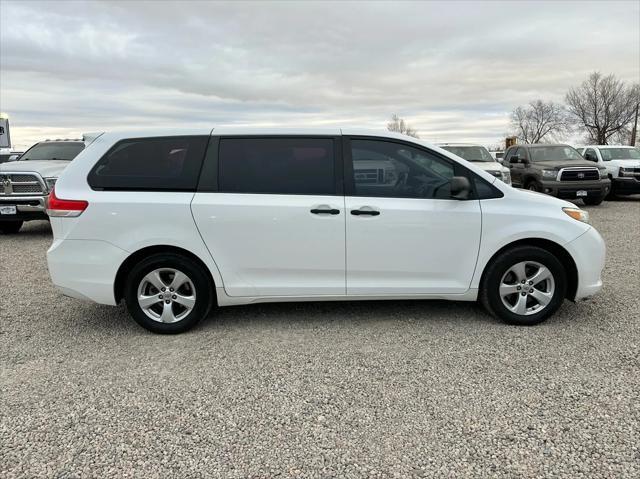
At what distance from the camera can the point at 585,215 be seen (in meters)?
4.51

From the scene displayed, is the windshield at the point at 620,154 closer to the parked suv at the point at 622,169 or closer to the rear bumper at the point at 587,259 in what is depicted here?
the parked suv at the point at 622,169

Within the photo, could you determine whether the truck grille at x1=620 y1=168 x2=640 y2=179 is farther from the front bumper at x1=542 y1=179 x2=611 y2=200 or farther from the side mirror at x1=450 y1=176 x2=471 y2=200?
the side mirror at x1=450 y1=176 x2=471 y2=200

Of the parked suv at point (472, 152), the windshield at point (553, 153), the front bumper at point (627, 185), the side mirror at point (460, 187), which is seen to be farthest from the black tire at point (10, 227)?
the front bumper at point (627, 185)

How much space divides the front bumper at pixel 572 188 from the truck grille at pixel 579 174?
11 cm

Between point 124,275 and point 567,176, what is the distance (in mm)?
11951

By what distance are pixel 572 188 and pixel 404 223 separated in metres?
10.5

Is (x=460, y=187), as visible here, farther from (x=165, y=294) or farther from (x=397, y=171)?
(x=165, y=294)

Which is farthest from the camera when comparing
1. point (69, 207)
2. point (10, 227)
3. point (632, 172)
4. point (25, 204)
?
point (632, 172)

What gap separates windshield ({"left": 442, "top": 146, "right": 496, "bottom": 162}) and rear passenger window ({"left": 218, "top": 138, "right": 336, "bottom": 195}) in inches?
393

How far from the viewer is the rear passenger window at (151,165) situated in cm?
420

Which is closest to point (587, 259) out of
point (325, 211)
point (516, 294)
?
point (516, 294)

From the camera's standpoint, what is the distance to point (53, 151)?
11.0 metres

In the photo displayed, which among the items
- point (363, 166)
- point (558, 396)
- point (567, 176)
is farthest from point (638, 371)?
point (567, 176)

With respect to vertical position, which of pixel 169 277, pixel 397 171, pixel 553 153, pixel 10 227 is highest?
pixel 553 153
